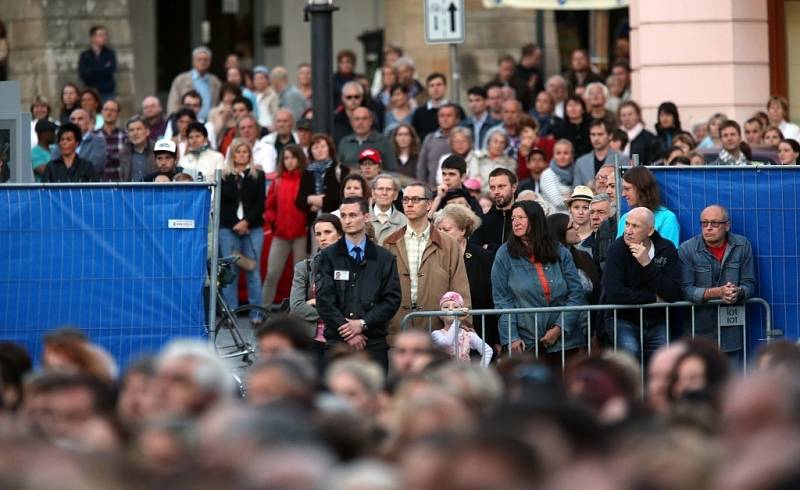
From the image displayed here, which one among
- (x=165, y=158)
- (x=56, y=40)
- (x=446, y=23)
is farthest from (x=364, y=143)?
(x=56, y=40)

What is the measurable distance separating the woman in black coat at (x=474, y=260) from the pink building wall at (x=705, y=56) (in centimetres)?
674

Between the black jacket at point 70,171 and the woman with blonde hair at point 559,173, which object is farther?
the black jacket at point 70,171

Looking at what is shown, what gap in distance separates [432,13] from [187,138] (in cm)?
301

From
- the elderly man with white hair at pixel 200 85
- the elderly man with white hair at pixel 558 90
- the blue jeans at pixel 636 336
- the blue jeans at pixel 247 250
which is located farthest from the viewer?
the elderly man with white hair at pixel 200 85

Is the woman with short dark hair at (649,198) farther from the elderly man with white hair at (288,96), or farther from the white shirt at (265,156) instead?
the elderly man with white hair at (288,96)

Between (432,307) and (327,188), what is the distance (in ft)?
16.7

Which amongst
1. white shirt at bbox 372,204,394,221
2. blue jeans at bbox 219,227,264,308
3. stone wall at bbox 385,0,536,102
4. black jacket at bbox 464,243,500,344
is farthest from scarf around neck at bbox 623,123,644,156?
stone wall at bbox 385,0,536,102

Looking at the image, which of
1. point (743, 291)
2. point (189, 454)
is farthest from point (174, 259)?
point (189, 454)

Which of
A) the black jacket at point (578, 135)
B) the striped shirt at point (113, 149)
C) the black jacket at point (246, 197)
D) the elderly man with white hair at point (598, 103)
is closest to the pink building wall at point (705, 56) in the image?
the elderly man with white hair at point (598, 103)

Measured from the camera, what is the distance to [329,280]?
501 inches

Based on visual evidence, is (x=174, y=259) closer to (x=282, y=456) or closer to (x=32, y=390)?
(x=32, y=390)

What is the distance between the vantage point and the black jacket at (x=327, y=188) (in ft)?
59.1

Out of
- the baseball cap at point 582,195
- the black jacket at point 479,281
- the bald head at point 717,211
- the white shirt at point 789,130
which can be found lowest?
the black jacket at point 479,281

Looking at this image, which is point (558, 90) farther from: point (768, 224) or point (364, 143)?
point (768, 224)
